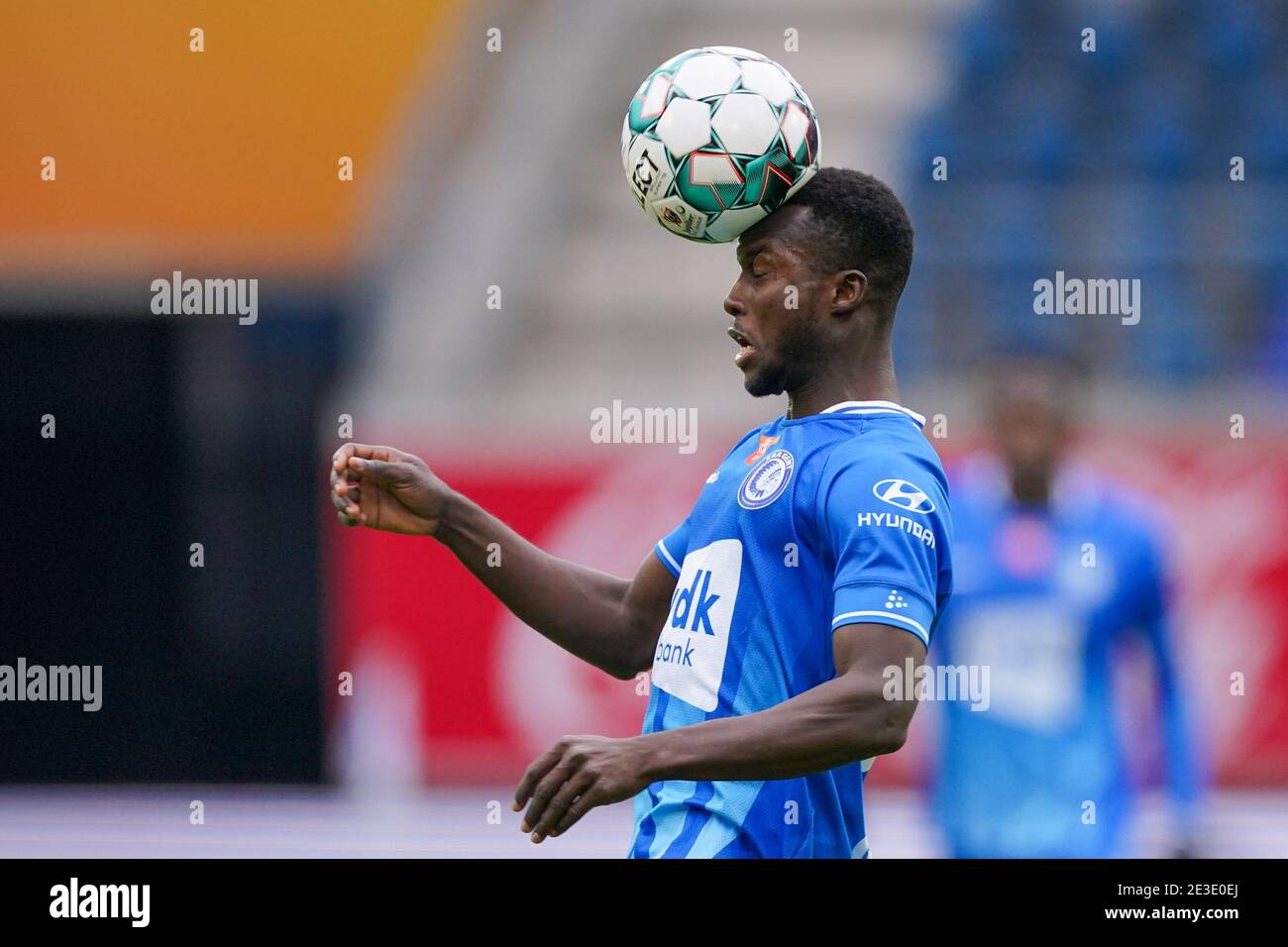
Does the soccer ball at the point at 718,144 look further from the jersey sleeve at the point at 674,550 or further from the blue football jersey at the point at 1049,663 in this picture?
the blue football jersey at the point at 1049,663

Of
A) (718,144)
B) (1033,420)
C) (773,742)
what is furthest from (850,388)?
(1033,420)

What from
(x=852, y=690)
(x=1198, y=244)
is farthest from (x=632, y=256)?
(x=852, y=690)

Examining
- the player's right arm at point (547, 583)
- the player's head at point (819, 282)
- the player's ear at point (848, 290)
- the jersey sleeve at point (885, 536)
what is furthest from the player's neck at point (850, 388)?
the player's right arm at point (547, 583)

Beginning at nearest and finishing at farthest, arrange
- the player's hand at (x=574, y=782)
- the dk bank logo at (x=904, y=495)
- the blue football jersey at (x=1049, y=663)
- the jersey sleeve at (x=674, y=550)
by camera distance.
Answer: the player's hand at (x=574, y=782), the dk bank logo at (x=904, y=495), the jersey sleeve at (x=674, y=550), the blue football jersey at (x=1049, y=663)

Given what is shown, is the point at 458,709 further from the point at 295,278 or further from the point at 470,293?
the point at 295,278

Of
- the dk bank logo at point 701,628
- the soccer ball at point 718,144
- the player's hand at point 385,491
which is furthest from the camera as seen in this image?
the player's hand at point 385,491

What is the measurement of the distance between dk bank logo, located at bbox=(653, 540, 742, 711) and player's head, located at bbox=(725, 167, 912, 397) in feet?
1.27

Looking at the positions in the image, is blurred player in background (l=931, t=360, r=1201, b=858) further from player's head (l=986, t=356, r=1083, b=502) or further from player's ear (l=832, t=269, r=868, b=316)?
player's ear (l=832, t=269, r=868, b=316)

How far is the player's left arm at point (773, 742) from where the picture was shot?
3244 millimetres

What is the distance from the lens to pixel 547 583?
13.9 ft

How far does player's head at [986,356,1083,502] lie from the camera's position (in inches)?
237

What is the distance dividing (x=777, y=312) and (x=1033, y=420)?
7.91 feet

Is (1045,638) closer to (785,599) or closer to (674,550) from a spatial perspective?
(674,550)

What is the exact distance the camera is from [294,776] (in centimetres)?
1141
